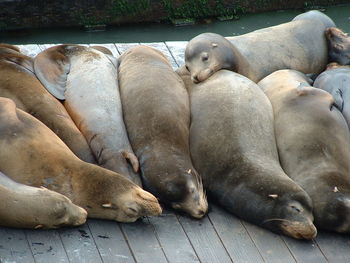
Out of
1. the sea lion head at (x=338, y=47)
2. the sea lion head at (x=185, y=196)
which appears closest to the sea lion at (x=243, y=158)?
the sea lion head at (x=185, y=196)

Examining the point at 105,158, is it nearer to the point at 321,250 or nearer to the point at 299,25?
the point at 321,250

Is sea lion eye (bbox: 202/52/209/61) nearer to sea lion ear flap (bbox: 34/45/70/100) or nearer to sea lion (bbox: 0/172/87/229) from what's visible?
sea lion ear flap (bbox: 34/45/70/100)

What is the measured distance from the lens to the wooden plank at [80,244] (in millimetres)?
5480

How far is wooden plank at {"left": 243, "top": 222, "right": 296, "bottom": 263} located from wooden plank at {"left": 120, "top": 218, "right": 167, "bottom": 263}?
2.35 feet

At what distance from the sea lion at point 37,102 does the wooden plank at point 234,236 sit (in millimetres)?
1069

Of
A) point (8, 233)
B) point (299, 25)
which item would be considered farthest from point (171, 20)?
point (8, 233)

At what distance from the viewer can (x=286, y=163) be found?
21.0 ft

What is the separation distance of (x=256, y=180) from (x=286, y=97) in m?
1.24

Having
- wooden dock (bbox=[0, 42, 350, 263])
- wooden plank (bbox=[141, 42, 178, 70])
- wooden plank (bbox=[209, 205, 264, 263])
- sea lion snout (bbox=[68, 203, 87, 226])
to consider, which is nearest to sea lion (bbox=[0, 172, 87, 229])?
sea lion snout (bbox=[68, 203, 87, 226])

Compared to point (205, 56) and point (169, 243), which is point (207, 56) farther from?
point (169, 243)

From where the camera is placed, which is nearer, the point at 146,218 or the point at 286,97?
the point at 146,218

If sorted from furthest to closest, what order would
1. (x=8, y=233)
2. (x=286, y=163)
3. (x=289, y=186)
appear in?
(x=286, y=163) → (x=289, y=186) → (x=8, y=233)

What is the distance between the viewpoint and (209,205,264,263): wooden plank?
5.69 metres

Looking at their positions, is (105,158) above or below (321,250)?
above
